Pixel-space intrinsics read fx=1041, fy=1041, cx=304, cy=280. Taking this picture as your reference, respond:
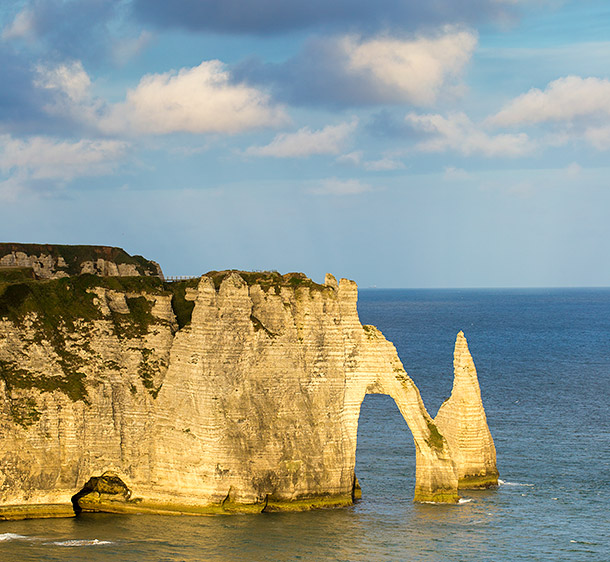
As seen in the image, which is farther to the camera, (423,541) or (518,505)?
(518,505)

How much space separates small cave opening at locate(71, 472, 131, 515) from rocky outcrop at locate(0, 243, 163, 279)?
68.8 ft

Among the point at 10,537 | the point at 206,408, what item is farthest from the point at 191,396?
the point at 10,537

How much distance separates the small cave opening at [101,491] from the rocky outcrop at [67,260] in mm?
20972

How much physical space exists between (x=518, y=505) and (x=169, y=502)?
18.2m

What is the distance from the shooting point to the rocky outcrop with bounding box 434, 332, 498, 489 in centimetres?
5838

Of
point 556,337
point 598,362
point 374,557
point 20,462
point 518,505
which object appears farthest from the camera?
point 556,337

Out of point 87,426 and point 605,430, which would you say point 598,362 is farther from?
point 87,426

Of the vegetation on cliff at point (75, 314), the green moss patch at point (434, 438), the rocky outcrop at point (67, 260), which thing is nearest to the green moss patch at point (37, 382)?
the vegetation on cliff at point (75, 314)

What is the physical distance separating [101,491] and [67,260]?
2540 centimetres

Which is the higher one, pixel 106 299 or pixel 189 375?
pixel 106 299

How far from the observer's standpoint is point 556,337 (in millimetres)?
174375

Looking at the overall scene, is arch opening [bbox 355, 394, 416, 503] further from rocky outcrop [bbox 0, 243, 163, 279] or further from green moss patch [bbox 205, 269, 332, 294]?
rocky outcrop [bbox 0, 243, 163, 279]

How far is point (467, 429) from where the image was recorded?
192 feet

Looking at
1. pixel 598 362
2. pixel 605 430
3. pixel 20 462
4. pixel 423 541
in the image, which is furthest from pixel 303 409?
pixel 598 362
